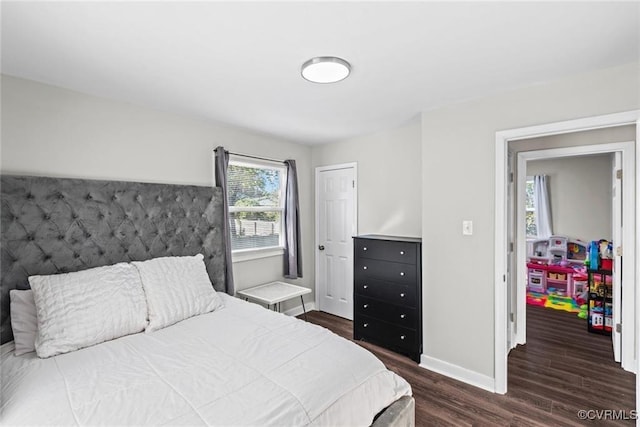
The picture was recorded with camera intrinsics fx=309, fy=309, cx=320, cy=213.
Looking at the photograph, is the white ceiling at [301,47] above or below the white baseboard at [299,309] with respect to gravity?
above

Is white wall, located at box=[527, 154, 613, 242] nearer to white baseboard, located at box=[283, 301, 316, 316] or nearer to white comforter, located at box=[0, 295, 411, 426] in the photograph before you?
white baseboard, located at box=[283, 301, 316, 316]

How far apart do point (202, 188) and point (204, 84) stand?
41.2 inches

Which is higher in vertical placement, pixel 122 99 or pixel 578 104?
pixel 122 99

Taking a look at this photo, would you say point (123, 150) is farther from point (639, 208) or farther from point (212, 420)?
point (639, 208)

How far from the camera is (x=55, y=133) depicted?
2197 mm

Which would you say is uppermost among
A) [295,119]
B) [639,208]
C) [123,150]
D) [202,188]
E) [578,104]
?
[295,119]

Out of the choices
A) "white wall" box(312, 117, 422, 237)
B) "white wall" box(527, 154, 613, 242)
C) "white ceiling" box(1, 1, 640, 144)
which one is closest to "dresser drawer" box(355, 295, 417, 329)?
"white wall" box(312, 117, 422, 237)

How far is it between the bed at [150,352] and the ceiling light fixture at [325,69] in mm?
1601

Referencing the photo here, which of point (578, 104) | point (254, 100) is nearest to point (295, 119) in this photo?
point (254, 100)

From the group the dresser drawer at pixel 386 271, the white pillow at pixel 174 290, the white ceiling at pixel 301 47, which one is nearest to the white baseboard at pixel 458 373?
the dresser drawer at pixel 386 271

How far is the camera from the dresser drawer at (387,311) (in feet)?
9.60

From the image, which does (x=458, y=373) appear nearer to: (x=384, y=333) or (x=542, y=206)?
(x=384, y=333)

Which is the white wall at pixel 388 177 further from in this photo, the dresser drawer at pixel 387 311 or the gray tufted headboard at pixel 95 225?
the gray tufted headboard at pixel 95 225

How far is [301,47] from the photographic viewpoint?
171cm
